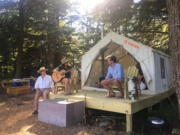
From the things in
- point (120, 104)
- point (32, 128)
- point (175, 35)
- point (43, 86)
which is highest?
point (175, 35)

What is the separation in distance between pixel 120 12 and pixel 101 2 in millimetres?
880

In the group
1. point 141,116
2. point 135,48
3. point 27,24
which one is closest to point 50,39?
point 27,24

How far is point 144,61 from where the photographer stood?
5.19 m

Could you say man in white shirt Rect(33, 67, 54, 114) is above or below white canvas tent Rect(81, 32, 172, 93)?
below

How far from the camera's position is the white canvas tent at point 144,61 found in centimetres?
509

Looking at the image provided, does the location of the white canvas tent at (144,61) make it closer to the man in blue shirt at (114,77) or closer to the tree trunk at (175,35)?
the man in blue shirt at (114,77)

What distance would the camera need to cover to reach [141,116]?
510 centimetres

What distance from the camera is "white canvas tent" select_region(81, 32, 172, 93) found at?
5.09m

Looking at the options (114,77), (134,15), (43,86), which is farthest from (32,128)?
(134,15)

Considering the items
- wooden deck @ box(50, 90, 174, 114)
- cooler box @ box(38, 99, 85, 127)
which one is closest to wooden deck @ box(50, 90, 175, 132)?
wooden deck @ box(50, 90, 174, 114)

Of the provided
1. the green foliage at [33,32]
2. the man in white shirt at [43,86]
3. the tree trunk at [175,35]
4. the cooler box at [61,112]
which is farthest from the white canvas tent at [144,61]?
the green foliage at [33,32]

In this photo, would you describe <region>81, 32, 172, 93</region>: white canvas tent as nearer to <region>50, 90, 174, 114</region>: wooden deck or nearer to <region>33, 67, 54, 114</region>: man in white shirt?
<region>50, 90, 174, 114</region>: wooden deck

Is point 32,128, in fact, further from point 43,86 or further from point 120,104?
point 120,104

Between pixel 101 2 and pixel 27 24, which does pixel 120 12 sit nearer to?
pixel 101 2
